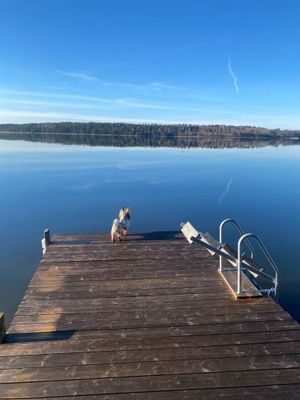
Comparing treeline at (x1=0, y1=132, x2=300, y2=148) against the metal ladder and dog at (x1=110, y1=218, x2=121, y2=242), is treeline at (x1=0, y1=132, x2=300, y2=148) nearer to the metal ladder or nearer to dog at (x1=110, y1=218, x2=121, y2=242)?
dog at (x1=110, y1=218, x2=121, y2=242)

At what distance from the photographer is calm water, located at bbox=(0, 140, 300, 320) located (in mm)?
10234

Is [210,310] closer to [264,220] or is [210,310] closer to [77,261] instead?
[77,261]

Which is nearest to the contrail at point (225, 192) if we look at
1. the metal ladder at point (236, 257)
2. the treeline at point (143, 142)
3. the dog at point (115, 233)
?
the dog at point (115, 233)

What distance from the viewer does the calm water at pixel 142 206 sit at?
1023 cm

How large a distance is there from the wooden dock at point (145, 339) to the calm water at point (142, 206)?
9.77 feet

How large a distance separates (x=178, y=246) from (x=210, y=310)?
117 inches

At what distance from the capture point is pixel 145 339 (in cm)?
414

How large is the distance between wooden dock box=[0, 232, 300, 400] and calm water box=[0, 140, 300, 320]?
2.98 metres

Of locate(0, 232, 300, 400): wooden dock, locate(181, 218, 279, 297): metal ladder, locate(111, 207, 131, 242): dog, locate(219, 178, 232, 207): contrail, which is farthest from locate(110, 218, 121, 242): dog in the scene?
locate(219, 178, 232, 207): contrail

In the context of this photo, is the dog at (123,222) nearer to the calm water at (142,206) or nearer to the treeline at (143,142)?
the calm water at (142,206)

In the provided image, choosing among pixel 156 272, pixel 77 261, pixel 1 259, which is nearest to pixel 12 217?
pixel 1 259

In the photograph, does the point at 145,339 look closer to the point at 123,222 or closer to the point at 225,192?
the point at 123,222

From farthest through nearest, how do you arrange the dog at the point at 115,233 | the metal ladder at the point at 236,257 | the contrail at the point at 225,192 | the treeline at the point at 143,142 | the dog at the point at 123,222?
1. the treeline at the point at 143,142
2. the contrail at the point at 225,192
3. the dog at the point at 123,222
4. the dog at the point at 115,233
5. the metal ladder at the point at 236,257

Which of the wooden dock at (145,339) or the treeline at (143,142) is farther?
the treeline at (143,142)
